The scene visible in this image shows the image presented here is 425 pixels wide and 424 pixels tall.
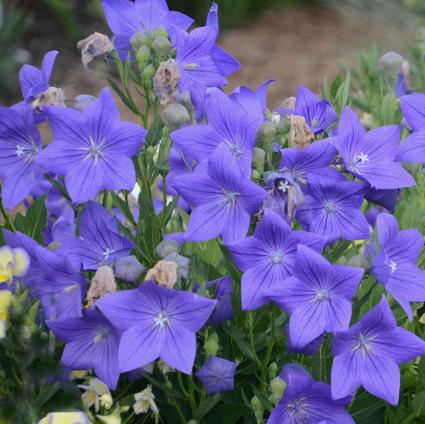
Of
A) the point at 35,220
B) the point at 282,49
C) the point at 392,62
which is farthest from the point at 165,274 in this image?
the point at 282,49

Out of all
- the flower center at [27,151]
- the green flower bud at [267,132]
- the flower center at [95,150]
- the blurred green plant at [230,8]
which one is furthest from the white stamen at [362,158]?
the blurred green plant at [230,8]

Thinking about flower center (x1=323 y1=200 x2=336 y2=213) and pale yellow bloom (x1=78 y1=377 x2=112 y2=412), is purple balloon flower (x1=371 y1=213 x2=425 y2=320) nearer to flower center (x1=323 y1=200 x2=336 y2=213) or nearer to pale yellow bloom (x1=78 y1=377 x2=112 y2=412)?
flower center (x1=323 y1=200 x2=336 y2=213)

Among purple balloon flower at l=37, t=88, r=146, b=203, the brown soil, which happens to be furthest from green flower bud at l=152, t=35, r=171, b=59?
the brown soil

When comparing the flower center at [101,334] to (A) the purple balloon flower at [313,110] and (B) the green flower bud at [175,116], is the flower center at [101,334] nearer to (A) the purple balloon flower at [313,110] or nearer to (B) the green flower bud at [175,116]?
(B) the green flower bud at [175,116]

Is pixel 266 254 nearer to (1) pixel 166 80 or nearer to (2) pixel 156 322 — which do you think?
(2) pixel 156 322

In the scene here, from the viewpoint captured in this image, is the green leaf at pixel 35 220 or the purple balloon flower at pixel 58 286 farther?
the green leaf at pixel 35 220

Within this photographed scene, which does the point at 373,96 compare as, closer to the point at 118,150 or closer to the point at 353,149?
the point at 353,149
